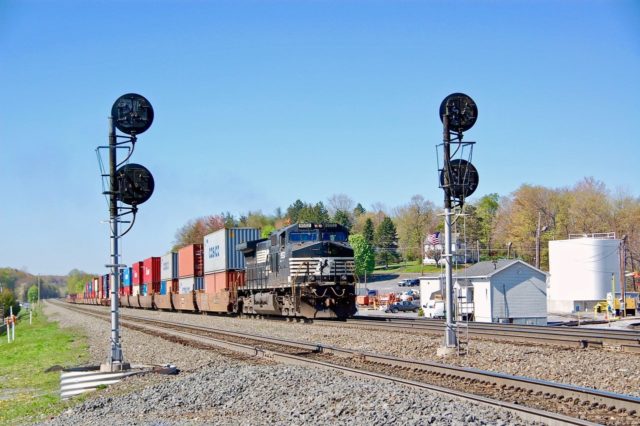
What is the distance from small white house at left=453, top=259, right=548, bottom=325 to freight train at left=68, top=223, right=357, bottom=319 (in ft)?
31.1

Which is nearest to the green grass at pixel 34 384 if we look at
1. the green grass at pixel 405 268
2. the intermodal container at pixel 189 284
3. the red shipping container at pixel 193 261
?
the intermodal container at pixel 189 284

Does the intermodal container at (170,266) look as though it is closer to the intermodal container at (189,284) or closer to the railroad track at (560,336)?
the intermodal container at (189,284)

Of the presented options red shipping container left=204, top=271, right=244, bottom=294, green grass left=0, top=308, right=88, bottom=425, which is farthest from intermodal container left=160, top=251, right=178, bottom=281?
green grass left=0, top=308, right=88, bottom=425

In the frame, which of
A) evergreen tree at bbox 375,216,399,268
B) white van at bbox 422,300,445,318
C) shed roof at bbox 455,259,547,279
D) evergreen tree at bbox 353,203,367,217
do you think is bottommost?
white van at bbox 422,300,445,318

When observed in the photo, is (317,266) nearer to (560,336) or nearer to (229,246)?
(560,336)

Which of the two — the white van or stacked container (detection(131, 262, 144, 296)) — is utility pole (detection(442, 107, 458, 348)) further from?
stacked container (detection(131, 262, 144, 296))

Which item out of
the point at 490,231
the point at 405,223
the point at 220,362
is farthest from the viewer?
the point at 405,223

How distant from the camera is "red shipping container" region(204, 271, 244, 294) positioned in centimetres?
3595

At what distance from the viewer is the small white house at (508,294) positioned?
34594 mm

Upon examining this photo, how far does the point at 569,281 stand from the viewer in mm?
51469

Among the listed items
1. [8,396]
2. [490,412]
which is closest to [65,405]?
[8,396]

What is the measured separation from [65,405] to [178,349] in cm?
776

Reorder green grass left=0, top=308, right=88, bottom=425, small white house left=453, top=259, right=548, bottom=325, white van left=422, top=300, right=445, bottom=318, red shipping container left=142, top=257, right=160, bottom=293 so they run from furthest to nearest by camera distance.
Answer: red shipping container left=142, top=257, right=160, bottom=293, white van left=422, top=300, right=445, bottom=318, small white house left=453, top=259, right=548, bottom=325, green grass left=0, top=308, right=88, bottom=425

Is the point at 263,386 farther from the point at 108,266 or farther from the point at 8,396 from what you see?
the point at 8,396
